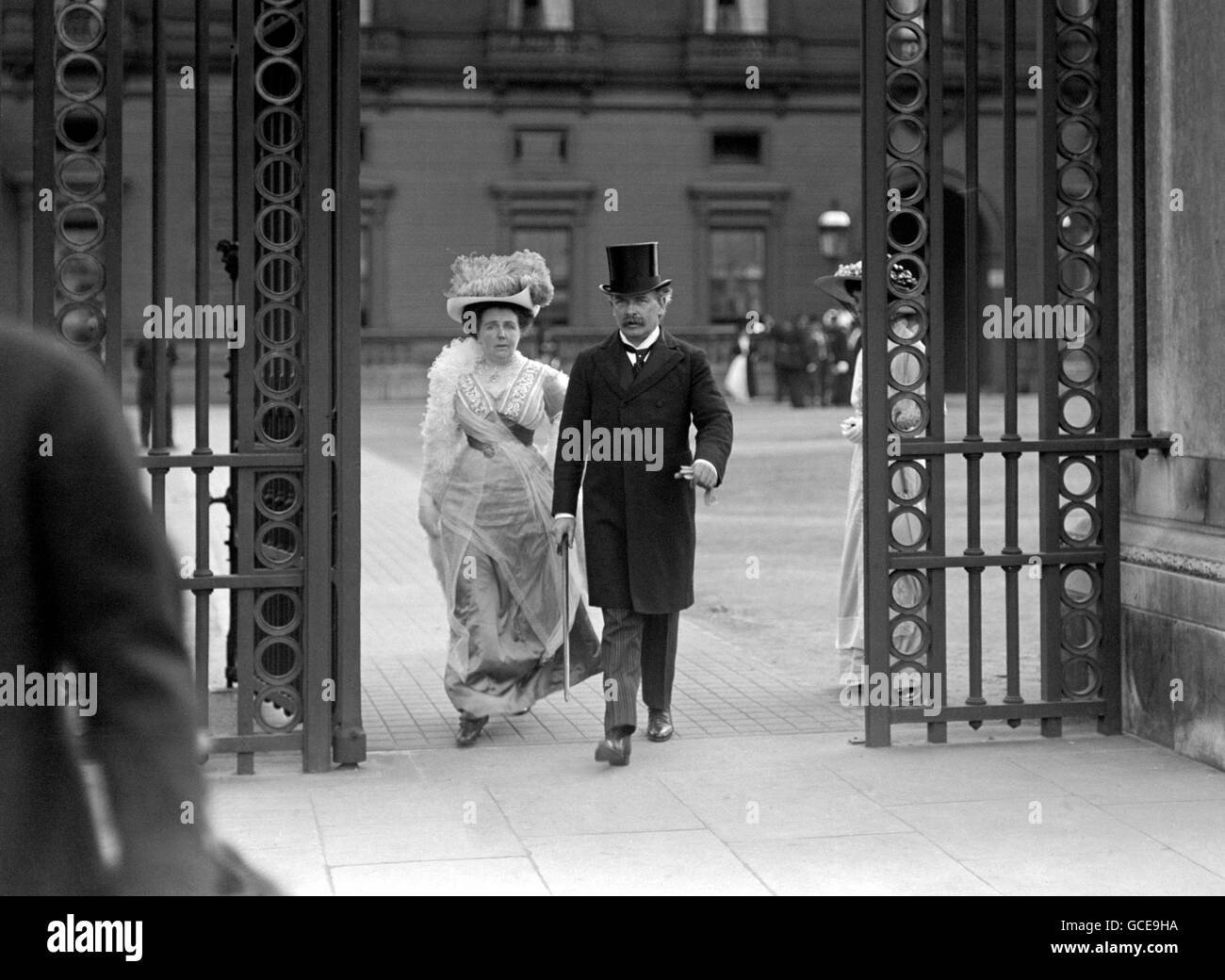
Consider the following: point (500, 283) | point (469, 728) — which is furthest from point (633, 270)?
point (469, 728)

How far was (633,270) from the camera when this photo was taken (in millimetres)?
7281

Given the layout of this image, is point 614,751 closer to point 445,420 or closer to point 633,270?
point 445,420

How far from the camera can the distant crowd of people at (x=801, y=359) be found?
3609 centimetres

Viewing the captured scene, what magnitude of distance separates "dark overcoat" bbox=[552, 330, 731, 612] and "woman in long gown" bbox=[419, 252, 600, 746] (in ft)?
1.30

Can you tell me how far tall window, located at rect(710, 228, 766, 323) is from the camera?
1585 inches

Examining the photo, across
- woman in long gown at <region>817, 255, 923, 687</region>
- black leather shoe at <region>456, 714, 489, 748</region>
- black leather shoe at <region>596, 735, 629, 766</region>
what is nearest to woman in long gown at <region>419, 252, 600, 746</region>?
black leather shoe at <region>456, 714, 489, 748</region>

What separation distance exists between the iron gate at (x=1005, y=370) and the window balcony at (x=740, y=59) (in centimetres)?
3271

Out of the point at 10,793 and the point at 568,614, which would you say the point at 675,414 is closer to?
the point at 568,614

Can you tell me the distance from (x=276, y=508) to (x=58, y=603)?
17.0ft

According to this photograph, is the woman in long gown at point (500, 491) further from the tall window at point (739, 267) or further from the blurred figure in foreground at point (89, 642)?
the tall window at point (739, 267)

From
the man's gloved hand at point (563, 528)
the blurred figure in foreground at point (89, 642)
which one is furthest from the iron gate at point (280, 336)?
the blurred figure in foreground at point (89, 642)

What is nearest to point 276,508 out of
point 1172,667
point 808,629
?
point 1172,667

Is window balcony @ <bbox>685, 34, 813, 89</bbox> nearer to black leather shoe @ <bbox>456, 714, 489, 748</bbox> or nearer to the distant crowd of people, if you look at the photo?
the distant crowd of people
